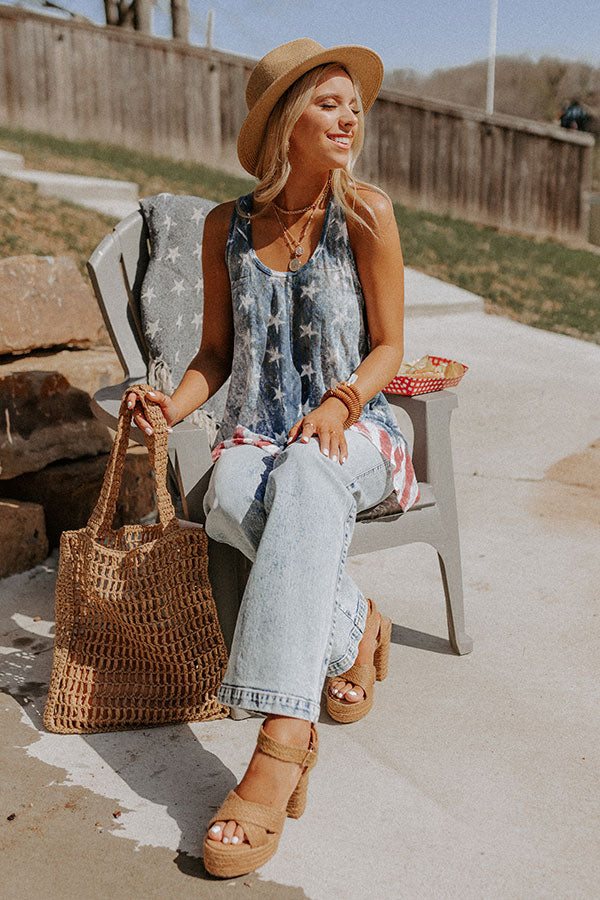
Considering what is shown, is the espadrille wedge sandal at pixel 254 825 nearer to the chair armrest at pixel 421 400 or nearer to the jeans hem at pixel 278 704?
the jeans hem at pixel 278 704

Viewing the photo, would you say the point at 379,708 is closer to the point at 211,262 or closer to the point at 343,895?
the point at 343,895

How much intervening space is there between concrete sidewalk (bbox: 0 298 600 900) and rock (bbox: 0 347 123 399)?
71 centimetres

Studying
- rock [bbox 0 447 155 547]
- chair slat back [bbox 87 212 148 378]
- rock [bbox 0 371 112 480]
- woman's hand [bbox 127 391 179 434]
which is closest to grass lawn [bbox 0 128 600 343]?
rock [bbox 0 371 112 480]

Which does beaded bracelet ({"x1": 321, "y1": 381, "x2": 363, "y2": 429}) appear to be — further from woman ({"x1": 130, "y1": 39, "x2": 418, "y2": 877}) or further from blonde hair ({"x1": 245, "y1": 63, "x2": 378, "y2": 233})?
blonde hair ({"x1": 245, "y1": 63, "x2": 378, "y2": 233})

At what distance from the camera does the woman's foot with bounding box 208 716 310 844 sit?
194 cm

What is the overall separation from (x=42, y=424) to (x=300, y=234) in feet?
4.79

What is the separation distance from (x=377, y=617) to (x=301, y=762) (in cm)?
66

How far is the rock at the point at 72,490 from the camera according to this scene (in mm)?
3549

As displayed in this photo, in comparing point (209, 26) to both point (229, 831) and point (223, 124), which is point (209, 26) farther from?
point (229, 831)

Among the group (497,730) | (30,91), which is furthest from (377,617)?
(30,91)

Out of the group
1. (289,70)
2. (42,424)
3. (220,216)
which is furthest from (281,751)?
(42,424)

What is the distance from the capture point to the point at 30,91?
12586 millimetres

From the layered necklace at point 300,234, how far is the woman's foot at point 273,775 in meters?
1.12

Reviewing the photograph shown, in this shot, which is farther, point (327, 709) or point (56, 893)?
point (327, 709)
